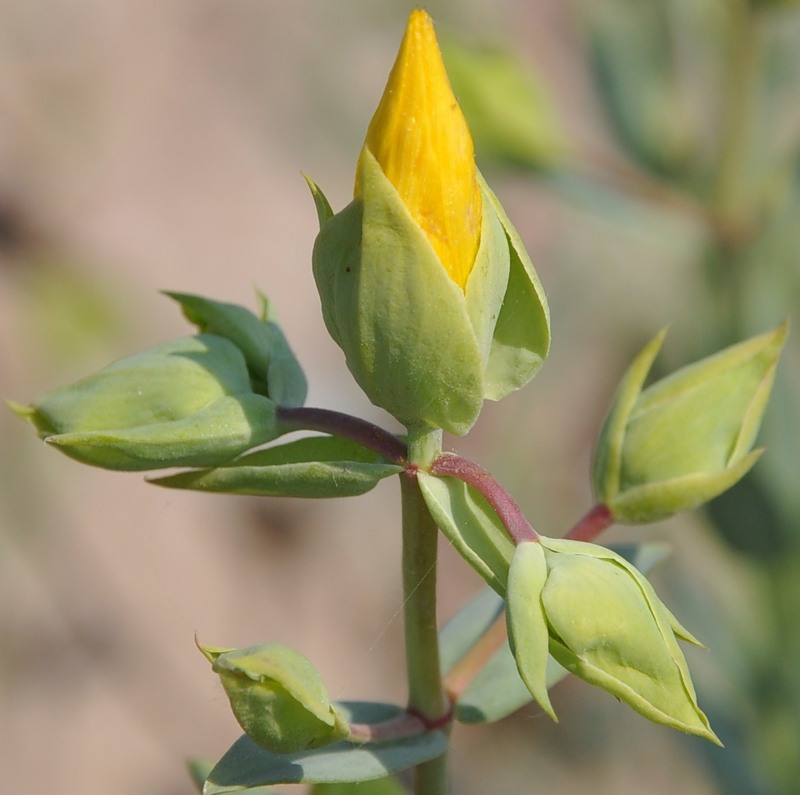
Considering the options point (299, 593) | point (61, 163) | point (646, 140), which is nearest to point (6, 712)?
point (299, 593)

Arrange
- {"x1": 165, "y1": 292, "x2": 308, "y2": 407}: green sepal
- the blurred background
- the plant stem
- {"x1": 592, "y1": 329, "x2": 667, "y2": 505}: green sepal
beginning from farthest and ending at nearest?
the blurred background → {"x1": 592, "y1": 329, "x2": 667, "y2": 505}: green sepal → {"x1": 165, "y1": 292, "x2": 308, "y2": 407}: green sepal → the plant stem

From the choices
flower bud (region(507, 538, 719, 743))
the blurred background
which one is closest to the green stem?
the blurred background

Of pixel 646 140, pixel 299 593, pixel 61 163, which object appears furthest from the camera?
pixel 61 163

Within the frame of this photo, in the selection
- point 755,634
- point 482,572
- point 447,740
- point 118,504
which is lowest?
point 755,634

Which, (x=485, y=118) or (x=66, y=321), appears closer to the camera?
(x=485, y=118)

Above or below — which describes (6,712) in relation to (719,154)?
below

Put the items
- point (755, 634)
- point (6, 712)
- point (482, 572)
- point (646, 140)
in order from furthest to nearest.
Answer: point (6, 712) → point (646, 140) → point (755, 634) → point (482, 572)

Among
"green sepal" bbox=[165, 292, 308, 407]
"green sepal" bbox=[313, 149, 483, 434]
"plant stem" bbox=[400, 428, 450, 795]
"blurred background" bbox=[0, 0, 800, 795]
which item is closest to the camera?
"green sepal" bbox=[313, 149, 483, 434]

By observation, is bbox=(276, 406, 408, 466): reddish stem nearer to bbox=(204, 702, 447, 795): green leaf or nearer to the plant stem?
the plant stem

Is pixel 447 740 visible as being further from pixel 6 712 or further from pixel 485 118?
pixel 6 712
